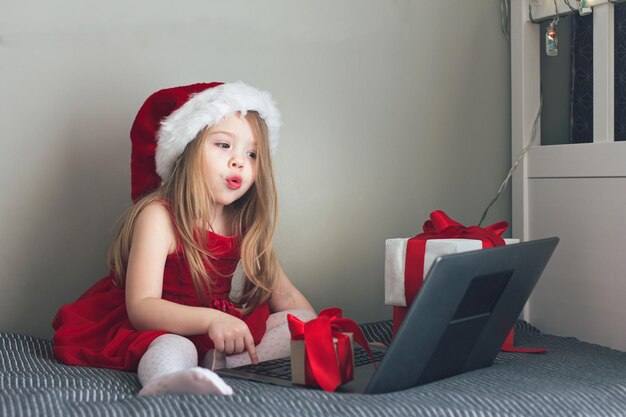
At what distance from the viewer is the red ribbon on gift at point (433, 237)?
128 cm

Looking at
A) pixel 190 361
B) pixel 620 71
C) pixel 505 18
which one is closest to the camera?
pixel 190 361

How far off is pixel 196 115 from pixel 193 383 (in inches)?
21.3

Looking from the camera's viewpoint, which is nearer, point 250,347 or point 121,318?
point 250,347

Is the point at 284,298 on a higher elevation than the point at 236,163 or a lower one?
lower

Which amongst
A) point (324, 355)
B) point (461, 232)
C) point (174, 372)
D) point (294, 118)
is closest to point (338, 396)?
point (324, 355)

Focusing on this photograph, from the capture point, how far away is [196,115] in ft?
4.32

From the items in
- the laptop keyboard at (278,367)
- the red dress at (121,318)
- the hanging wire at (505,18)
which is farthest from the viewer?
the hanging wire at (505,18)

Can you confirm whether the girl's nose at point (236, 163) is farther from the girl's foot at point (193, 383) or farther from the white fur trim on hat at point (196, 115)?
the girl's foot at point (193, 383)

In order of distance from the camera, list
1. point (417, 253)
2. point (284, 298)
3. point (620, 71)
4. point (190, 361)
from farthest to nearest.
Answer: point (620, 71) → point (284, 298) → point (417, 253) → point (190, 361)

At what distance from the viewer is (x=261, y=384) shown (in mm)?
1042

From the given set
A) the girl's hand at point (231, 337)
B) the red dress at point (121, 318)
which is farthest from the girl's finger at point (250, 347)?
the red dress at point (121, 318)

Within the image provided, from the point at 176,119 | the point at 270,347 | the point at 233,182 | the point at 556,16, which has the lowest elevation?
the point at 270,347

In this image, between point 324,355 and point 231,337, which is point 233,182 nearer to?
point 231,337

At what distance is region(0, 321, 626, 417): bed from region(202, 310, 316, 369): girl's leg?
13 cm
